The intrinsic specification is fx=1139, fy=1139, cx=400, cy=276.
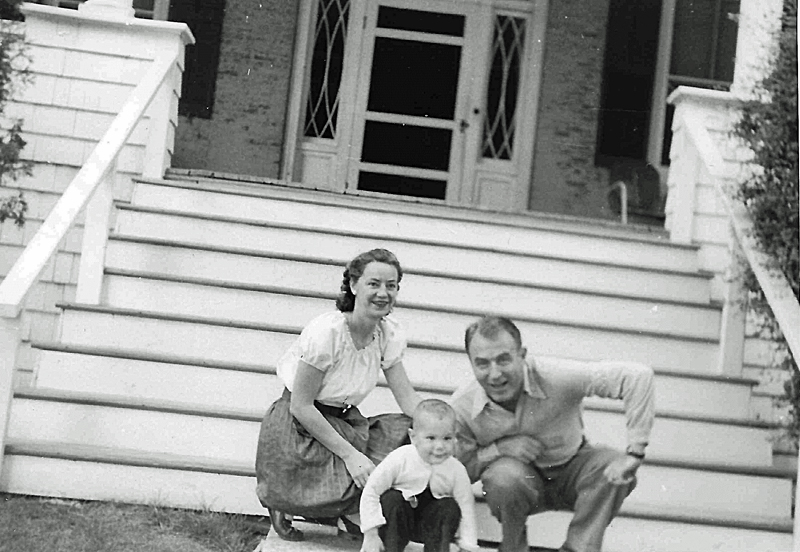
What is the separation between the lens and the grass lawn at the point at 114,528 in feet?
12.5

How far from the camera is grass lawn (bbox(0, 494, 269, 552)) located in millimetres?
3803

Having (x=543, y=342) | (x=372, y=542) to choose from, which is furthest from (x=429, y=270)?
(x=372, y=542)

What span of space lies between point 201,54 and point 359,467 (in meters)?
6.40

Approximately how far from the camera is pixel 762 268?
511 cm

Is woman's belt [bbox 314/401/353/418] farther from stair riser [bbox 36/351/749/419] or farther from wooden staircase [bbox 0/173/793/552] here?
stair riser [bbox 36/351/749/419]

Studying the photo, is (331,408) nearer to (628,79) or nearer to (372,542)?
(372,542)

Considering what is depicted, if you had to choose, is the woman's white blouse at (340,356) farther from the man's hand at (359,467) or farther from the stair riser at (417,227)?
the stair riser at (417,227)

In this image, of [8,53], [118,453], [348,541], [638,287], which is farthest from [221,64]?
[348,541]

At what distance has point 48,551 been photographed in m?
3.71

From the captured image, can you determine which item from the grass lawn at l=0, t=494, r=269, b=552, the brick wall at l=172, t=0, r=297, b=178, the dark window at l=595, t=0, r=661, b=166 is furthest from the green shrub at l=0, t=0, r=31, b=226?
the dark window at l=595, t=0, r=661, b=166

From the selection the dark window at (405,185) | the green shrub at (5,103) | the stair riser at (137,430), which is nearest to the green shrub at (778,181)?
the stair riser at (137,430)

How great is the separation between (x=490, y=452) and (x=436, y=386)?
1332 mm

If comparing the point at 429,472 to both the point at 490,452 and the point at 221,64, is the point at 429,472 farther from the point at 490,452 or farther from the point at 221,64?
the point at 221,64

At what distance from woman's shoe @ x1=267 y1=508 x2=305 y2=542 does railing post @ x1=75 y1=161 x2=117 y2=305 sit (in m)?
2.01
